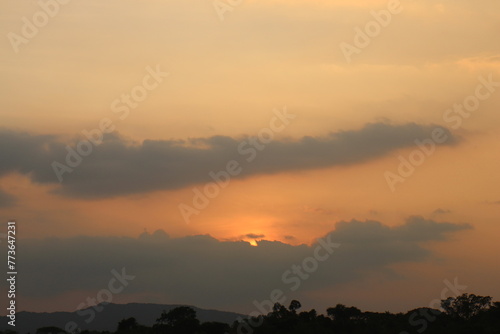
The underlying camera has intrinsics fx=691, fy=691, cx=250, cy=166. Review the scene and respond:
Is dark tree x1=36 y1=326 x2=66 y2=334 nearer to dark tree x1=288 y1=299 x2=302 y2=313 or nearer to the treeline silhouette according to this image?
the treeline silhouette

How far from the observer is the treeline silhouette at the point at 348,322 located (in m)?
87.3

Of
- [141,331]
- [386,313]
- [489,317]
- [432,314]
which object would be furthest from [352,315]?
[141,331]

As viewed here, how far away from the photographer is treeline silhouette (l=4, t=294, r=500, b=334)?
8731 centimetres

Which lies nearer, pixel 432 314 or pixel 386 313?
pixel 432 314

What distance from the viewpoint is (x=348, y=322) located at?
342 feet

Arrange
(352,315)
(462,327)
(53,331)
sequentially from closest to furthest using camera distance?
(462,327)
(352,315)
(53,331)

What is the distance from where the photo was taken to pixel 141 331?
10412cm

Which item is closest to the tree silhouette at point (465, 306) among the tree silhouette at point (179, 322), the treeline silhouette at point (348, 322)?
the treeline silhouette at point (348, 322)

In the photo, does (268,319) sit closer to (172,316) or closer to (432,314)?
(172,316)

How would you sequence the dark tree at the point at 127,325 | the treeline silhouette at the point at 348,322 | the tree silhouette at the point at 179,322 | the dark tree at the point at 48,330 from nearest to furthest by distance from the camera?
the treeline silhouette at the point at 348,322 → the tree silhouette at the point at 179,322 → the dark tree at the point at 127,325 → the dark tree at the point at 48,330

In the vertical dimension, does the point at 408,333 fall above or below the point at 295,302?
below

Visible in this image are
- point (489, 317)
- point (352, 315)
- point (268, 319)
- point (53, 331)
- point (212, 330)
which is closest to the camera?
point (489, 317)

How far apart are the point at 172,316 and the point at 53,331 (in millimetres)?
29014

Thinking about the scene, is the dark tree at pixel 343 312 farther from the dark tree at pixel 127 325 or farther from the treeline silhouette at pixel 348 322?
the dark tree at pixel 127 325
